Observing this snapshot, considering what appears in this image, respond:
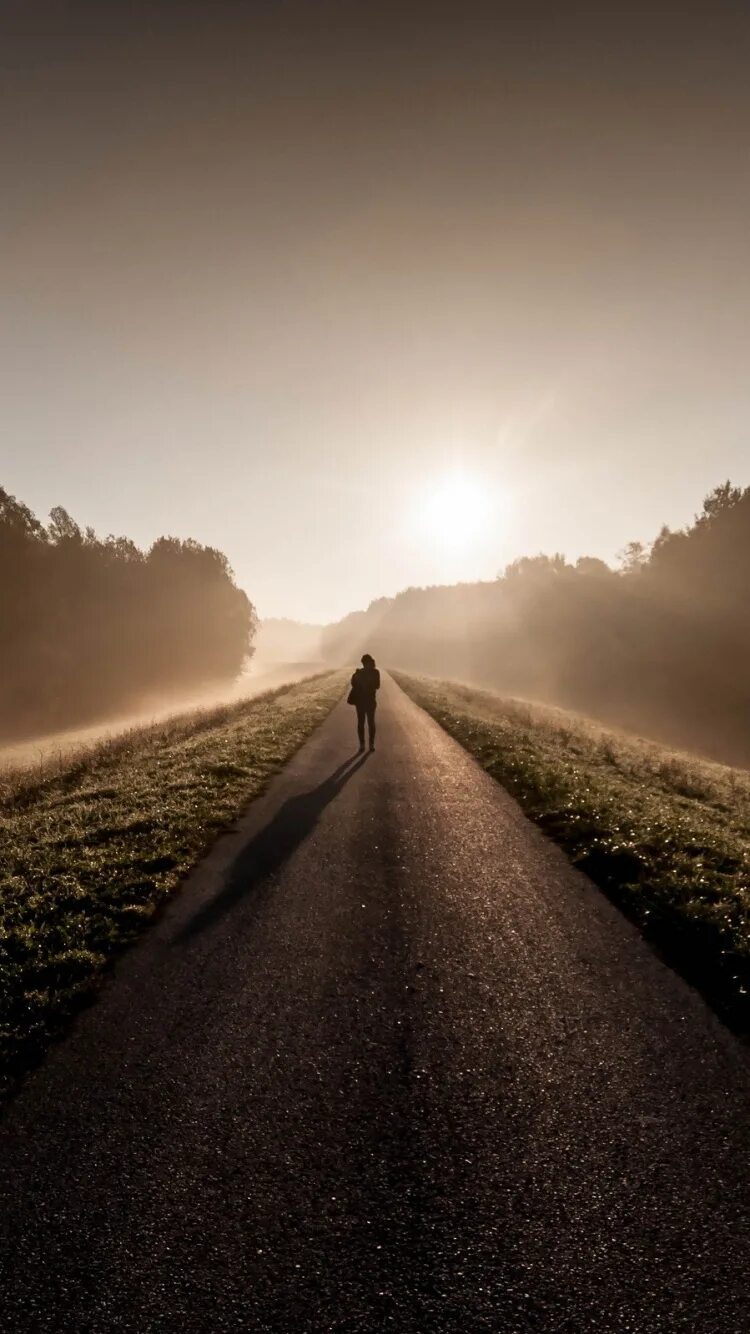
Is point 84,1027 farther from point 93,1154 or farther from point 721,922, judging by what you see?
point 721,922

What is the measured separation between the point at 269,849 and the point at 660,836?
22.0 feet

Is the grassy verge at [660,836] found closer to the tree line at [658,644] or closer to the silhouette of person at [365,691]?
the silhouette of person at [365,691]

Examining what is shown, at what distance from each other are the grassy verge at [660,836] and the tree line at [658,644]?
54.4ft

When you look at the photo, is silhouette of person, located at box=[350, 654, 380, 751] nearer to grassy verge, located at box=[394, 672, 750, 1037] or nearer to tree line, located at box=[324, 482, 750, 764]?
grassy verge, located at box=[394, 672, 750, 1037]

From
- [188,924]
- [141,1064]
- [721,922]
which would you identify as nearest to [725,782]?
[721,922]

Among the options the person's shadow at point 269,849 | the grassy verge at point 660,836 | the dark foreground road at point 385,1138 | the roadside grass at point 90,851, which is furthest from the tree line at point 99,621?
the dark foreground road at point 385,1138

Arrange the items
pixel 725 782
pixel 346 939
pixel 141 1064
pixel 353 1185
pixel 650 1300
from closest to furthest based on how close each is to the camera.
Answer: pixel 650 1300, pixel 353 1185, pixel 141 1064, pixel 346 939, pixel 725 782

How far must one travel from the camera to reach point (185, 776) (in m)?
13.1

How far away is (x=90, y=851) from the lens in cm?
839

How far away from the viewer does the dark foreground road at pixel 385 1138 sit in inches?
105

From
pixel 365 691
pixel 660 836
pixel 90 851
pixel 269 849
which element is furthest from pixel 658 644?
pixel 90 851

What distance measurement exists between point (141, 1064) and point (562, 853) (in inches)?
269

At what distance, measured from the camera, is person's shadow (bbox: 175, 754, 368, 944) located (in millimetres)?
6840

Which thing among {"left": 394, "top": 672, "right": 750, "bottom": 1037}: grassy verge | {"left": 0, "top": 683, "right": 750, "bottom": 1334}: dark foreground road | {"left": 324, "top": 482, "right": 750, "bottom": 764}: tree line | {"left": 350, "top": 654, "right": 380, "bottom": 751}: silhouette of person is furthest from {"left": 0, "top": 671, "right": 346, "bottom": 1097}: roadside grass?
{"left": 324, "top": 482, "right": 750, "bottom": 764}: tree line
